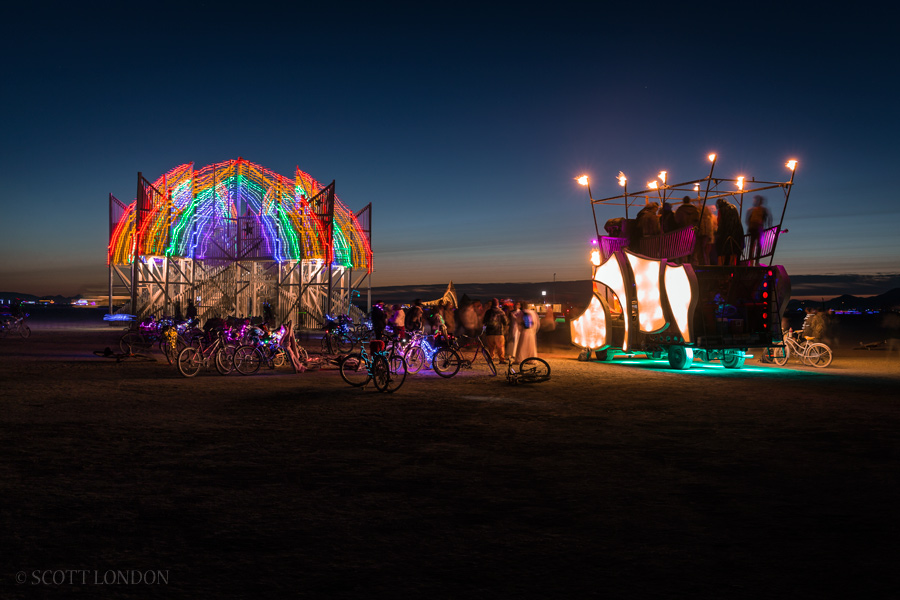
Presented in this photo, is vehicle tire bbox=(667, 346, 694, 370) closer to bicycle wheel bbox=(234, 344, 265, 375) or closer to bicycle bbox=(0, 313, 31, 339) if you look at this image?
bicycle wheel bbox=(234, 344, 265, 375)

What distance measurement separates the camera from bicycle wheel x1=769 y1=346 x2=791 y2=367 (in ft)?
65.6

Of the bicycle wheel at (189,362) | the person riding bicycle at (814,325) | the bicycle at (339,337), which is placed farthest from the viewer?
the bicycle at (339,337)

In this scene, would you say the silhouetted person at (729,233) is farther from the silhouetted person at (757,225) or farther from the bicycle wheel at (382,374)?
the bicycle wheel at (382,374)

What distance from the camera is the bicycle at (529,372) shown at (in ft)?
47.7

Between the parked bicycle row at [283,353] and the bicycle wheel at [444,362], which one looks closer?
the parked bicycle row at [283,353]

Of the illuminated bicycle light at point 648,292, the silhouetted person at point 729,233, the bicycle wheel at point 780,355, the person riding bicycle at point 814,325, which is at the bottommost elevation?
the bicycle wheel at point 780,355

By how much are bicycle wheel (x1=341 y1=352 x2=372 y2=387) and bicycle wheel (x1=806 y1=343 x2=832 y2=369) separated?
12.4 m

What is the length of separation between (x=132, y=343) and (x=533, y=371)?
12.7 meters

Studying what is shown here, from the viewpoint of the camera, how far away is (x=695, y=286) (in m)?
17.9

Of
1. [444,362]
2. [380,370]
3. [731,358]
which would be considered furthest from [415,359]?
[731,358]

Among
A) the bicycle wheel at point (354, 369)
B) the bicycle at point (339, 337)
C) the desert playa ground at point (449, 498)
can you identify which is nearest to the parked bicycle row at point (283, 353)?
the bicycle wheel at point (354, 369)

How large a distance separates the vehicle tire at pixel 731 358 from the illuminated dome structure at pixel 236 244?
1939 centimetres

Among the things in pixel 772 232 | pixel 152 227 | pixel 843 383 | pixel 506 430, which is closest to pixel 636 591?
pixel 506 430

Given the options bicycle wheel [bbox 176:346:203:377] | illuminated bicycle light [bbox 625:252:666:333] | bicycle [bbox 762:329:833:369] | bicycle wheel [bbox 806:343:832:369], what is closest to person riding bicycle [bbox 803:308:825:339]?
bicycle [bbox 762:329:833:369]
